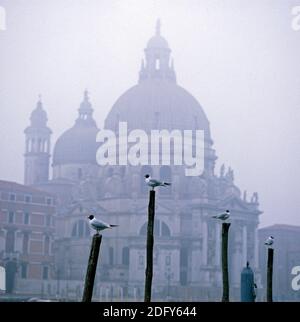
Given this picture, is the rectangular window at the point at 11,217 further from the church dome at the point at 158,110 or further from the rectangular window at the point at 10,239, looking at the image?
the church dome at the point at 158,110

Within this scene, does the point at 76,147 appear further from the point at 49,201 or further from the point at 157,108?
the point at 49,201

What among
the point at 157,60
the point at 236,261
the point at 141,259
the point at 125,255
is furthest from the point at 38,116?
the point at 236,261

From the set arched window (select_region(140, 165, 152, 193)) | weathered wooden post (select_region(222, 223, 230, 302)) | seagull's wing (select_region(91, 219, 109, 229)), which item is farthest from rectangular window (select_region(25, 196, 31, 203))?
seagull's wing (select_region(91, 219, 109, 229))

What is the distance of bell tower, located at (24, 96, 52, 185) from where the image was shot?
5222 centimetres

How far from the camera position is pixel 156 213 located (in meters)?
44.0

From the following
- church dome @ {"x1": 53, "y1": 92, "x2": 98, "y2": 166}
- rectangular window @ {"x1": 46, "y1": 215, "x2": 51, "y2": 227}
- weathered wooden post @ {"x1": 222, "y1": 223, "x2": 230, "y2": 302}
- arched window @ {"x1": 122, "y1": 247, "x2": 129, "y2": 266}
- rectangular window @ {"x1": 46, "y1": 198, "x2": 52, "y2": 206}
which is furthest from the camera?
church dome @ {"x1": 53, "y1": 92, "x2": 98, "y2": 166}

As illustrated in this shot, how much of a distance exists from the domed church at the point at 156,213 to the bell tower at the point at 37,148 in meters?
1.37

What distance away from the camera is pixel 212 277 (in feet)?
143

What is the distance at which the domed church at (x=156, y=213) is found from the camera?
42.7 metres

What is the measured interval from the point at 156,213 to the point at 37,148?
1176cm

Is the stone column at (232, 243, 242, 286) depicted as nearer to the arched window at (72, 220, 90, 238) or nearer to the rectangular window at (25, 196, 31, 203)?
the arched window at (72, 220, 90, 238)

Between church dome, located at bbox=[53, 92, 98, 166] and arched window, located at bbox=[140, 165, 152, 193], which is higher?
church dome, located at bbox=[53, 92, 98, 166]

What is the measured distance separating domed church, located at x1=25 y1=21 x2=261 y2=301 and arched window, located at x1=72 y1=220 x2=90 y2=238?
5 cm
